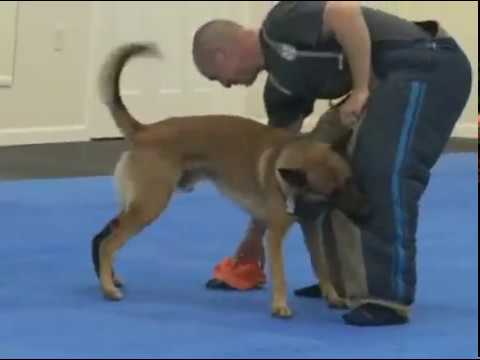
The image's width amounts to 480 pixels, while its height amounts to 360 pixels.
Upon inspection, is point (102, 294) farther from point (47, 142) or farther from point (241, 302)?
point (47, 142)

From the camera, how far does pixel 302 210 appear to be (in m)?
3.18

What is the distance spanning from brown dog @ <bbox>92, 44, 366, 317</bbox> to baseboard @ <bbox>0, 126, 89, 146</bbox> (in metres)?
4.69

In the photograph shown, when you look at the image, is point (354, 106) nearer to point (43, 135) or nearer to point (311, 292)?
point (311, 292)

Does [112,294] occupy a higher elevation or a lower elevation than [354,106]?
lower

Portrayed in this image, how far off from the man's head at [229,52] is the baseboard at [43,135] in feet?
16.2

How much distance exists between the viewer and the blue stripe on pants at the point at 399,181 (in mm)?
3107

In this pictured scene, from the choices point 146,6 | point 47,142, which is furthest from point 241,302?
point 146,6

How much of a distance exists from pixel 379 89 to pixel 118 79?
90cm

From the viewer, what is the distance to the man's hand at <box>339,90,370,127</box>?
10.1 ft

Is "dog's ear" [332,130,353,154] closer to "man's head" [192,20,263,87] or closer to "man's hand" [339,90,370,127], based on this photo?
"man's hand" [339,90,370,127]

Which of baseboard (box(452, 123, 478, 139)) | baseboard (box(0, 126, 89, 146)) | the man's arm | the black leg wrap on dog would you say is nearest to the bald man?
the man's arm

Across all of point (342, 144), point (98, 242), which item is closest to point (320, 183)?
point (342, 144)

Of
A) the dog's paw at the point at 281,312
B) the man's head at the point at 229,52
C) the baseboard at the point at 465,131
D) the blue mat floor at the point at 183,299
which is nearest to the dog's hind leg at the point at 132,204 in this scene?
the blue mat floor at the point at 183,299

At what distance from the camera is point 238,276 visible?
3629 mm
